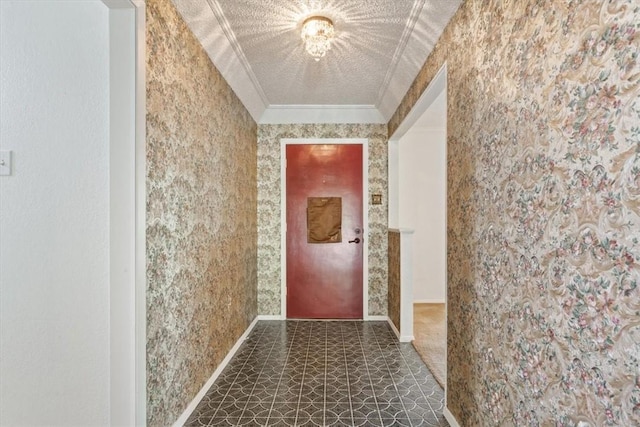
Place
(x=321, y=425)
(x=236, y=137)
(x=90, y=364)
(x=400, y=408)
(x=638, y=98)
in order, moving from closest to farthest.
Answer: (x=638, y=98) < (x=90, y=364) < (x=321, y=425) < (x=400, y=408) < (x=236, y=137)

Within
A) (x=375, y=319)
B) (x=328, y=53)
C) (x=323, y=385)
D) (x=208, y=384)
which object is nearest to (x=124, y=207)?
(x=208, y=384)

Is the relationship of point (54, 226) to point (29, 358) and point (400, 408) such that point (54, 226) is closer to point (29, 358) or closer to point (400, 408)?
point (29, 358)

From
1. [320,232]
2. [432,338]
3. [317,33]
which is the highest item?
[317,33]

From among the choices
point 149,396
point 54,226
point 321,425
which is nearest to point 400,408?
point 321,425

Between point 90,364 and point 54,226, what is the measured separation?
63 cm

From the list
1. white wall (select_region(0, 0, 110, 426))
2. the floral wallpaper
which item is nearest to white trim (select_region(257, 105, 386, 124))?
the floral wallpaper

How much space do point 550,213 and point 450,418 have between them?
1465 millimetres

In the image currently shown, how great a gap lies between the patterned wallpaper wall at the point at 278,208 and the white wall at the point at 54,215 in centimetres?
260

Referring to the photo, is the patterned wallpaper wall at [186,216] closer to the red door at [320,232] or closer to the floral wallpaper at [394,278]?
the red door at [320,232]

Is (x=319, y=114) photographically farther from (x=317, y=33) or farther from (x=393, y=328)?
(x=393, y=328)

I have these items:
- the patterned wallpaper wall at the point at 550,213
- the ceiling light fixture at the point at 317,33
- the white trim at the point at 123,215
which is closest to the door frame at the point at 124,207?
the white trim at the point at 123,215

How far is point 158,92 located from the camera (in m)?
1.72

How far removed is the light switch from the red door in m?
2.74

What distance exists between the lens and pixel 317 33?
7.38ft
